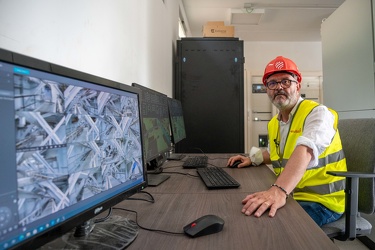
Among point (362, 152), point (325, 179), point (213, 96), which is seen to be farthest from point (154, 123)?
point (213, 96)

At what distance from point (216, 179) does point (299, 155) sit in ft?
1.28

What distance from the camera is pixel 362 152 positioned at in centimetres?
123

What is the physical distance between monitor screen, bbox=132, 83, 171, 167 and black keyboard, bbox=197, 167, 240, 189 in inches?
10.0

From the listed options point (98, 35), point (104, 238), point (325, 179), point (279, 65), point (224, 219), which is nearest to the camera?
point (104, 238)

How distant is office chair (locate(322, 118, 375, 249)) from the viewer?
41.8 inches

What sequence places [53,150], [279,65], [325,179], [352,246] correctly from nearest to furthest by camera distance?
1. [53,150]
2. [325,179]
3. [279,65]
4. [352,246]

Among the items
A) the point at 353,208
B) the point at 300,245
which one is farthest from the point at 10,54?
the point at 353,208

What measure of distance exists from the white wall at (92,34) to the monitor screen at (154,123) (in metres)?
0.26

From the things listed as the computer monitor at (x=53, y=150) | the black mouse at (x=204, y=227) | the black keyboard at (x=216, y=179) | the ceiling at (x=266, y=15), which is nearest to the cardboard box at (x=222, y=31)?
the ceiling at (x=266, y=15)

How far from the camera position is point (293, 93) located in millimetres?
1457

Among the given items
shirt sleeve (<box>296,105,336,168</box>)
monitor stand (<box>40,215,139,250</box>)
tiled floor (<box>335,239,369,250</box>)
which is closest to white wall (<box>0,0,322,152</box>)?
monitor stand (<box>40,215,139,250</box>)

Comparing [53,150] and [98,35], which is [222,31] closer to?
[98,35]

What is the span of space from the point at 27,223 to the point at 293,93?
1.45 meters

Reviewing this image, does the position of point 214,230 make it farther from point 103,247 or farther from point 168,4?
point 168,4
